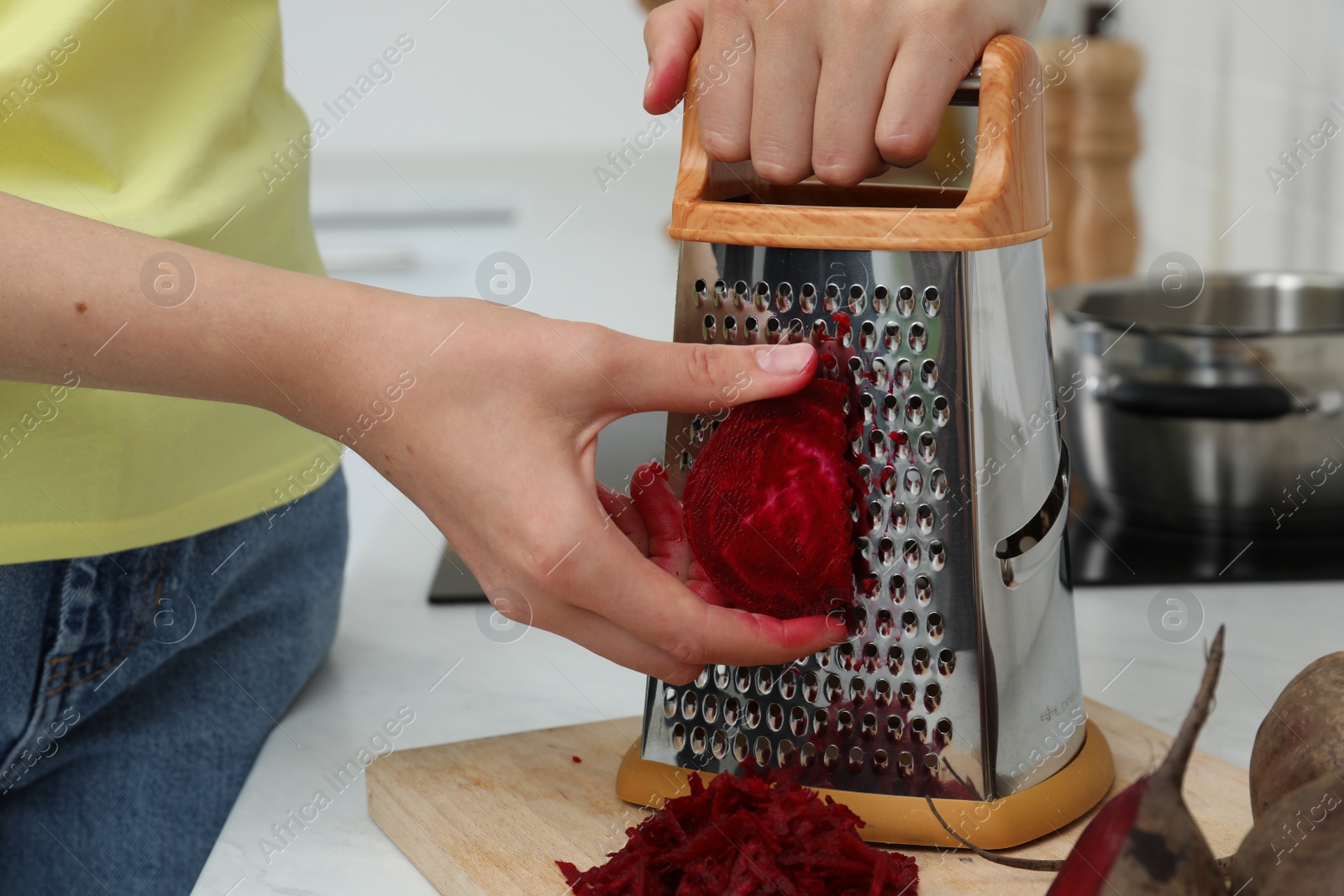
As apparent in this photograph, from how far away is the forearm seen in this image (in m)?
0.65

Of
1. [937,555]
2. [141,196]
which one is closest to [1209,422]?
[937,555]

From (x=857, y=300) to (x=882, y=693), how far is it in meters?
0.25

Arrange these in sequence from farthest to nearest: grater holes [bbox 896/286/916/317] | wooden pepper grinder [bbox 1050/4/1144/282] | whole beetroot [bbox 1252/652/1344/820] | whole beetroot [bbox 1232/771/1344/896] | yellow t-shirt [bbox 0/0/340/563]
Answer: wooden pepper grinder [bbox 1050/4/1144/282]
yellow t-shirt [bbox 0/0/340/563]
grater holes [bbox 896/286/916/317]
whole beetroot [bbox 1252/652/1344/820]
whole beetroot [bbox 1232/771/1344/896]

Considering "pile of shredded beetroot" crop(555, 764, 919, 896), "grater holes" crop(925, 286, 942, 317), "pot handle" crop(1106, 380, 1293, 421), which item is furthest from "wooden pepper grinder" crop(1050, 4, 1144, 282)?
"pile of shredded beetroot" crop(555, 764, 919, 896)

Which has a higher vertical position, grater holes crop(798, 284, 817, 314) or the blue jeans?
grater holes crop(798, 284, 817, 314)

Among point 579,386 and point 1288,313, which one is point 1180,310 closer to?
point 1288,313

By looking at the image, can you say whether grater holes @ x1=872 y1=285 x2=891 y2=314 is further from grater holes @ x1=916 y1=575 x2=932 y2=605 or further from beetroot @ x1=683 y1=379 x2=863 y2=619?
grater holes @ x1=916 y1=575 x2=932 y2=605

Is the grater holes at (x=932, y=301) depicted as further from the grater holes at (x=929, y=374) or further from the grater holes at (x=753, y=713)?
the grater holes at (x=753, y=713)

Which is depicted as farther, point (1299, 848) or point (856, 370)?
point (856, 370)

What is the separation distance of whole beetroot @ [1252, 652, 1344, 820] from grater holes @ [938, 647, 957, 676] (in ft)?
0.57

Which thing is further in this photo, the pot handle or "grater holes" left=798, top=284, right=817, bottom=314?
the pot handle

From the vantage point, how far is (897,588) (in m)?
0.73

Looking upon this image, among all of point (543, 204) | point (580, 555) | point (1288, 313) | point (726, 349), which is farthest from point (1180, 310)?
point (543, 204)

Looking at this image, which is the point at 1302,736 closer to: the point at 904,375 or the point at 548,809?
the point at 904,375
